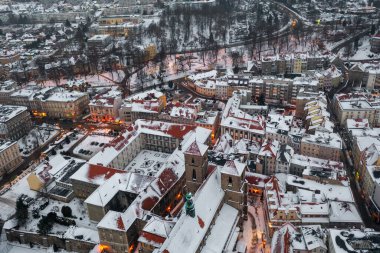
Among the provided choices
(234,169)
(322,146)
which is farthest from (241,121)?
(234,169)

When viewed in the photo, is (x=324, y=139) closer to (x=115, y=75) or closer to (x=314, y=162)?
(x=314, y=162)

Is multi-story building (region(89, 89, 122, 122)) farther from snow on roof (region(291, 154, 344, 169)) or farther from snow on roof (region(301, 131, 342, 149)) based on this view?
snow on roof (region(291, 154, 344, 169))

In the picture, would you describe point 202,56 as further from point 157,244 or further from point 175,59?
point 157,244

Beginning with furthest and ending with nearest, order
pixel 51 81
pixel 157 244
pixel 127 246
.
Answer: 1. pixel 51 81
2. pixel 127 246
3. pixel 157 244

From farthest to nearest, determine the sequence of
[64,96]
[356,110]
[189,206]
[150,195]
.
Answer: [64,96]
[356,110]
[150,195]
[189,206]

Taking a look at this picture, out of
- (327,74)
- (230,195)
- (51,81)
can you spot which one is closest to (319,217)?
(230,195)
